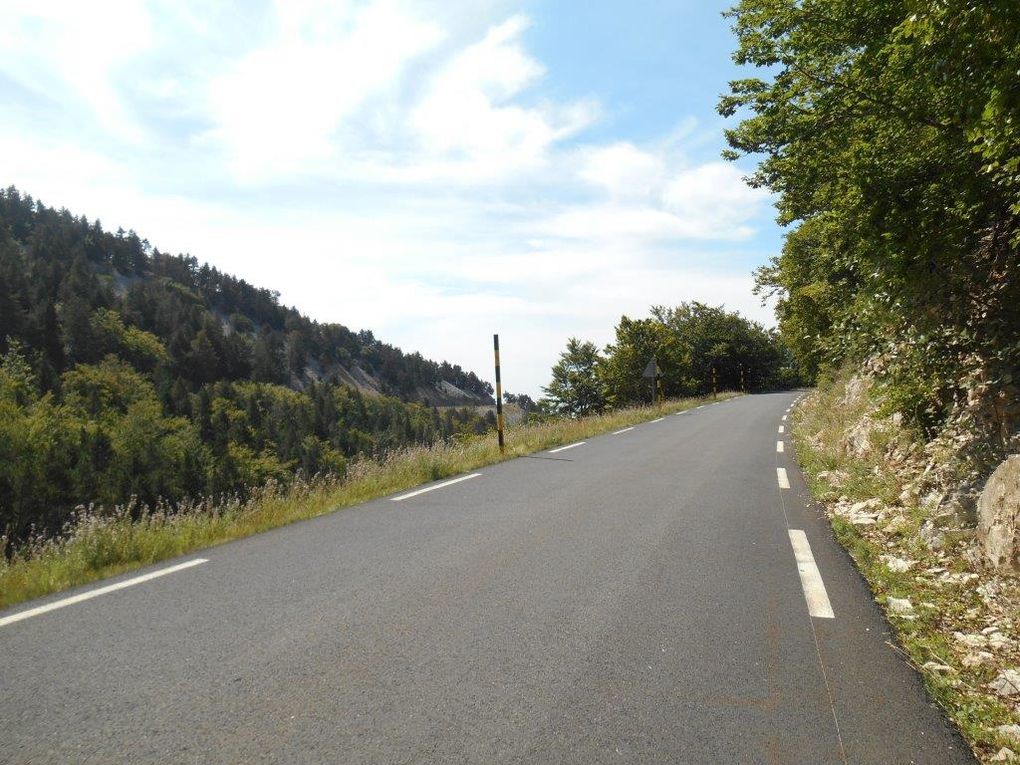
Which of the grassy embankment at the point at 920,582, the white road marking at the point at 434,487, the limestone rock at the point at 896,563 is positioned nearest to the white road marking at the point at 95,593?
the white road marking at the point at 434,487

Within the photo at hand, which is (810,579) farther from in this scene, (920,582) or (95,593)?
(95,593)

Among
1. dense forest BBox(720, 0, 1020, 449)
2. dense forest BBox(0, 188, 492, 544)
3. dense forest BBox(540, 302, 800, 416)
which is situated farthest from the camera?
dense forest BBox(0, 188, 492, 544)

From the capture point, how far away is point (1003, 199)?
539 centimetres

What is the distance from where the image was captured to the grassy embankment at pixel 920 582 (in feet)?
9.50

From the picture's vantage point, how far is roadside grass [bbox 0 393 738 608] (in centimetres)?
516

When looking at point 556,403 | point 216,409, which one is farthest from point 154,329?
point 556,403

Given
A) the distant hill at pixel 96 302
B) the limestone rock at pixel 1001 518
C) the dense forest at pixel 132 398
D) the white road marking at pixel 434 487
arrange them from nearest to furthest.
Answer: the limestone rock at pixel 1001 518 < the white road marking at pixel 434 487 < the dense forest at pixel 132 398 < the distant hill at pixel 96 302

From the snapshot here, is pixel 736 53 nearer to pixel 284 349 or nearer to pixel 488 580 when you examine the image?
pixel 488 580

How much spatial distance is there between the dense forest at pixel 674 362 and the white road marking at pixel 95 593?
1519 inches

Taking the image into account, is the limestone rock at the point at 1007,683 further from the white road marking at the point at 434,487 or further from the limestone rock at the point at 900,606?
the white road marking at the point at 434,487

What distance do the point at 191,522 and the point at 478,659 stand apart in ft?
15.8

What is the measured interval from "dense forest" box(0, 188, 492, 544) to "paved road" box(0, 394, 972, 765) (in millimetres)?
10707

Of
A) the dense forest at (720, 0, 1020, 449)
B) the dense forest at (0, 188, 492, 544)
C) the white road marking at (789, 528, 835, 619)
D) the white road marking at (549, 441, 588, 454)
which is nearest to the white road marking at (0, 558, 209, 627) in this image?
the white road marking at (789, 528, 835, 619)

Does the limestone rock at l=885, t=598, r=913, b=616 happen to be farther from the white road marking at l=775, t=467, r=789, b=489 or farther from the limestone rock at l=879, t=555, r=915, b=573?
the white road marking at l=775, t=467, r=789, b=489
